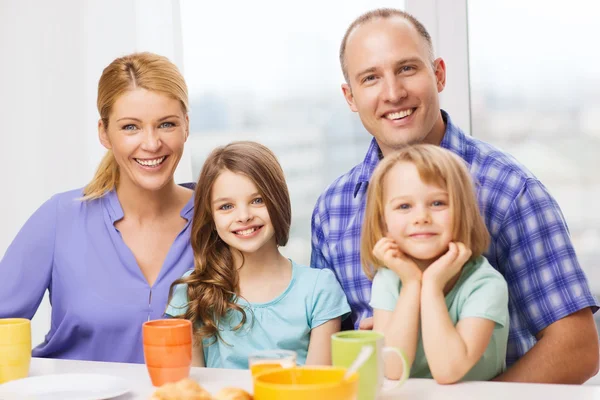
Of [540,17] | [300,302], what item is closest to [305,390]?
[300,302]

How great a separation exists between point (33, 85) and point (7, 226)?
24.2 inches

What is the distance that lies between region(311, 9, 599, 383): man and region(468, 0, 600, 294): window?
3.12 ft

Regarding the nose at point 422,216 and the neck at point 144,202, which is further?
the neck at point 144,202

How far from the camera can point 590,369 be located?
1.79m

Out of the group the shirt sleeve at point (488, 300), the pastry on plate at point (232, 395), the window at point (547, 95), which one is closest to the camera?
the pastry on plate at point (232, 395)

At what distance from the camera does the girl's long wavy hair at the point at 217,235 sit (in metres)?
1.83

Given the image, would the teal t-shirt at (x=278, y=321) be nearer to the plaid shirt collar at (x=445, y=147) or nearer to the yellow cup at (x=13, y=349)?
the plaid shirt collar at (x=445, y=147)

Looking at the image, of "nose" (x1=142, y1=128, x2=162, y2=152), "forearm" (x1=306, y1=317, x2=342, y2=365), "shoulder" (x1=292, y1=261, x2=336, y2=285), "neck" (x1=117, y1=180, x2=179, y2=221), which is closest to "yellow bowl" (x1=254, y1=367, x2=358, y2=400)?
"forearm" (x1=306, y1=317, x2=342, y2=365)

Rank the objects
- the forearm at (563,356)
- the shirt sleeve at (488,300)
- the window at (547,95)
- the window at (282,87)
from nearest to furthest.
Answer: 1. the shirt sleeve at (488,300)
2. the forearm at (563,356)
3. the window at (547,95)
4. the window at (282,87)

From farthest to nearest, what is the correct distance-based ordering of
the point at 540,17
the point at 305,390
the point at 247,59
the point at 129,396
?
the point at 247,59
the point at 540,17
the point at 129,396
the point at 305,390

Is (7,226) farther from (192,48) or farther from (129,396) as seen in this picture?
(129,396)

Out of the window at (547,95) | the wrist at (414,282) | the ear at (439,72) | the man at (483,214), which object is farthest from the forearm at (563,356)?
the window at (547,95)

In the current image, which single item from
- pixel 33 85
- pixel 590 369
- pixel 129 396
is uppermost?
pixel 33 85

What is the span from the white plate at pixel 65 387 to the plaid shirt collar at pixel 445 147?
3.08ft
